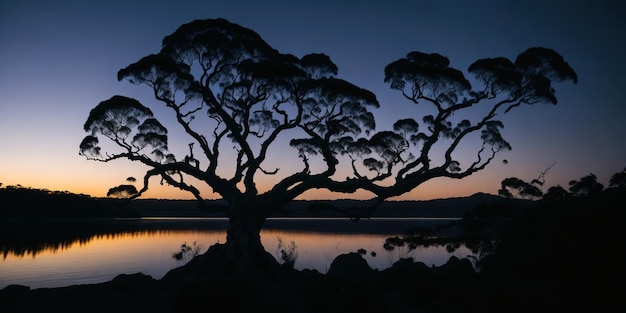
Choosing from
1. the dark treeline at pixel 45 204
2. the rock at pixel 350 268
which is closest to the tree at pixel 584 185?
the rock at pixel 350 268

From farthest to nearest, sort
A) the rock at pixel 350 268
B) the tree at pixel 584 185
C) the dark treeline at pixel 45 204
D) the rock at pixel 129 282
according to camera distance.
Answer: the dark treeline at pixel 45 204, the tree at pixel 584 185, the rock at pixel 350 268, the rock at pixel 129 282

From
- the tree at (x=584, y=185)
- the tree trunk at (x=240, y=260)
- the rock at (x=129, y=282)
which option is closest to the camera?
the tree trunk at (x=240, y=260)

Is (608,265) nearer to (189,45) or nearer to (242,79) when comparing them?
(242,79)

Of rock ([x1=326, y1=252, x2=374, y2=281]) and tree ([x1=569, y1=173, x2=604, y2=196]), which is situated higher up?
tree ([x1=569, y1=173, x2=604, y2=196])

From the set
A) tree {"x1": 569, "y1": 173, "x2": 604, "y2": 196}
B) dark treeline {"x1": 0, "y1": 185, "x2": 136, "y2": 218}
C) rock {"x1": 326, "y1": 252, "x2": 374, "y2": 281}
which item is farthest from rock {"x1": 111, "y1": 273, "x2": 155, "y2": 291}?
dark treeline {"x1": 0, "y1": 185, "x2": 136, "y2": 218}

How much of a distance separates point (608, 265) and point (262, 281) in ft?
37.4

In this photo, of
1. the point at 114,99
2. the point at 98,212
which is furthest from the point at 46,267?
the point at 98,212

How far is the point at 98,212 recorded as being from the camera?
10825 cm

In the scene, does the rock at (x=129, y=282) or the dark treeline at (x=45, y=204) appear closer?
the rock at (x=129, y=282)

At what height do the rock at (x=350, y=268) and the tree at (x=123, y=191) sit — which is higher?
the tree at (x=123, y=191)

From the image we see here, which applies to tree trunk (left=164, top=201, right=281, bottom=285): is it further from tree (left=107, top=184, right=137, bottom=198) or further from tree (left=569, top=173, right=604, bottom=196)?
tree (left=569, top=173, right=604, bottom=196)

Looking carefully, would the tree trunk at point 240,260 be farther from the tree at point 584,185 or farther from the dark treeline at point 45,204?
the dark treeline at point 45,204

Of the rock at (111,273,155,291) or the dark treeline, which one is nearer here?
the rock at (111,273,155,291)

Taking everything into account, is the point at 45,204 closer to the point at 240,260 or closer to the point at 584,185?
the point at 240,260
